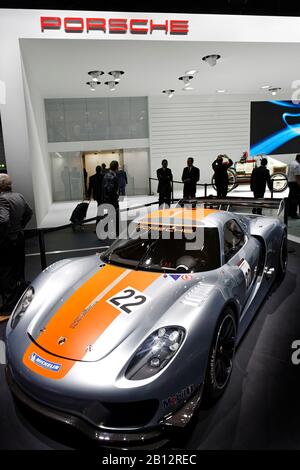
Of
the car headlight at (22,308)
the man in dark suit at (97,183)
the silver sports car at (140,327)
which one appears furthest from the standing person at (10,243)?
the man in dark suit at (97,183)

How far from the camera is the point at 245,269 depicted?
2.76 meters

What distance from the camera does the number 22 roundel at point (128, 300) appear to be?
2178 millimetres

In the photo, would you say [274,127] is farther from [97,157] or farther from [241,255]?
[241,255]

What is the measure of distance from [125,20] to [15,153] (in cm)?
334

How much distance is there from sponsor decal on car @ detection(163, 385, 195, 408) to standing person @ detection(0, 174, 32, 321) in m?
2.34

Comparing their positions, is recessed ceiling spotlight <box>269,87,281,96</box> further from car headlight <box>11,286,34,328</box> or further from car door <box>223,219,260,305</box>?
car headlight <box>11,286,34,328</box>

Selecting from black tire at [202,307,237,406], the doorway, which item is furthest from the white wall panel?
black tire at [202,307,237,406]

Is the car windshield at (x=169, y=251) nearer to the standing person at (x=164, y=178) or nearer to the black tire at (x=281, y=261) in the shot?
the black tire at (x=281, y=261)

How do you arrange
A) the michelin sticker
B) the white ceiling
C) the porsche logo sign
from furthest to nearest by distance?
the white ceiling, the porsche logo sign, the michelin sticker

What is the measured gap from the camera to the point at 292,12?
6836 mm

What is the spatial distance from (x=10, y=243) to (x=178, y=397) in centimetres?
255

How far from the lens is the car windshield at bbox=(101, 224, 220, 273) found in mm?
2582

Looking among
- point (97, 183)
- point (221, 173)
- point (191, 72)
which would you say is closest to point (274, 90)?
point (191, 72)
